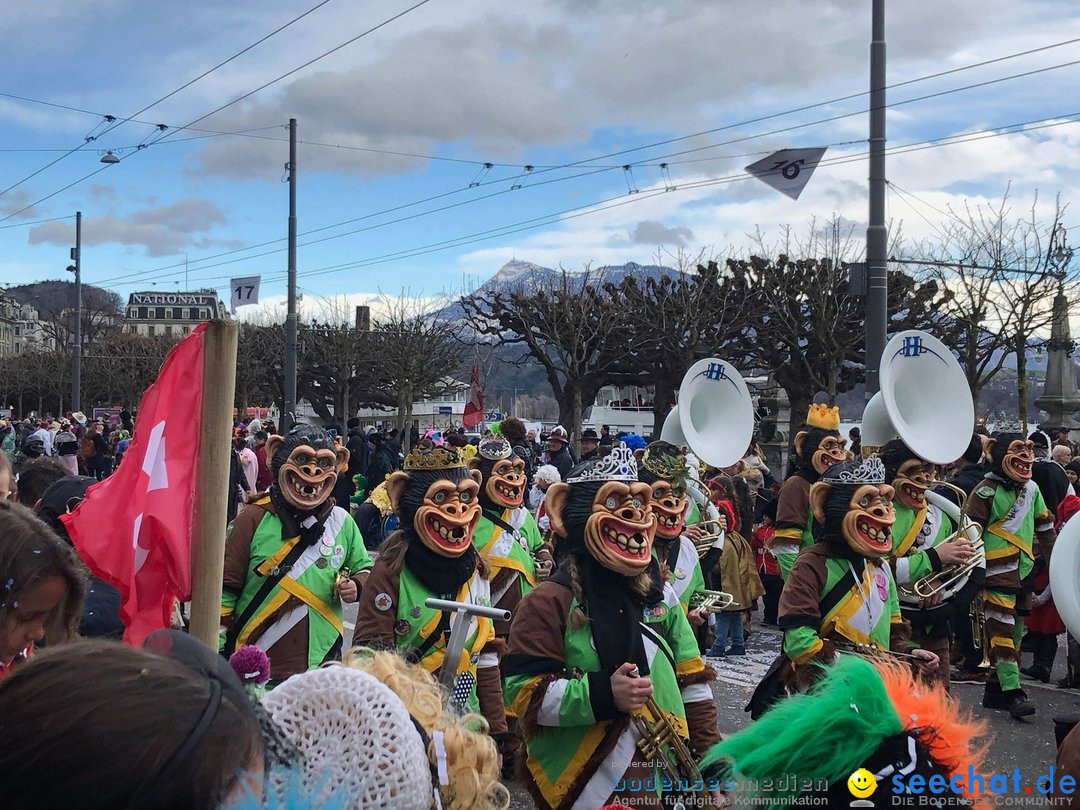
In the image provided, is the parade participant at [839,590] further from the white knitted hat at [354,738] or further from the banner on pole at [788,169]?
the banner on pole at [788,169]

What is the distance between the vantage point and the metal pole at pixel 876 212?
33.1 ft

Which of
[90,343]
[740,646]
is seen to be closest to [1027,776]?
[740,646]

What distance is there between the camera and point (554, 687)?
324cm

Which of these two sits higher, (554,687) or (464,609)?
(464,609)

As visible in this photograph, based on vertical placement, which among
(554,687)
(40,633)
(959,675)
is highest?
(40,633)

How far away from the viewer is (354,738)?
62.7 inches

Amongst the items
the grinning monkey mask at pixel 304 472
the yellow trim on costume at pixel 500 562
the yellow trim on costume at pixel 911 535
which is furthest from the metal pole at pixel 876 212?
the grinning monkey mask at pixel 304 472

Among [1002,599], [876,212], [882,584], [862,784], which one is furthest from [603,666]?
[876,212]

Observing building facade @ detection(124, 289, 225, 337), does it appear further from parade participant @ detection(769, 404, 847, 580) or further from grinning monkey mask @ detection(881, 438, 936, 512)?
grinning monkey mask @ detection(881, 438, 936, 512)

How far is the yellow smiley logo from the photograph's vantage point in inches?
68.1

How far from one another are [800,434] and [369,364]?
31.2 metres

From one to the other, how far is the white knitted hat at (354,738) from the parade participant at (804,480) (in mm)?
5304

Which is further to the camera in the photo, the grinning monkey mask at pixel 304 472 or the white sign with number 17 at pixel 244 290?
the white sign with number 17 at pixel 244 290

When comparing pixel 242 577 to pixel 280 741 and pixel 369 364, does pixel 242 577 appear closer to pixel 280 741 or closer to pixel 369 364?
pixel 280 741
